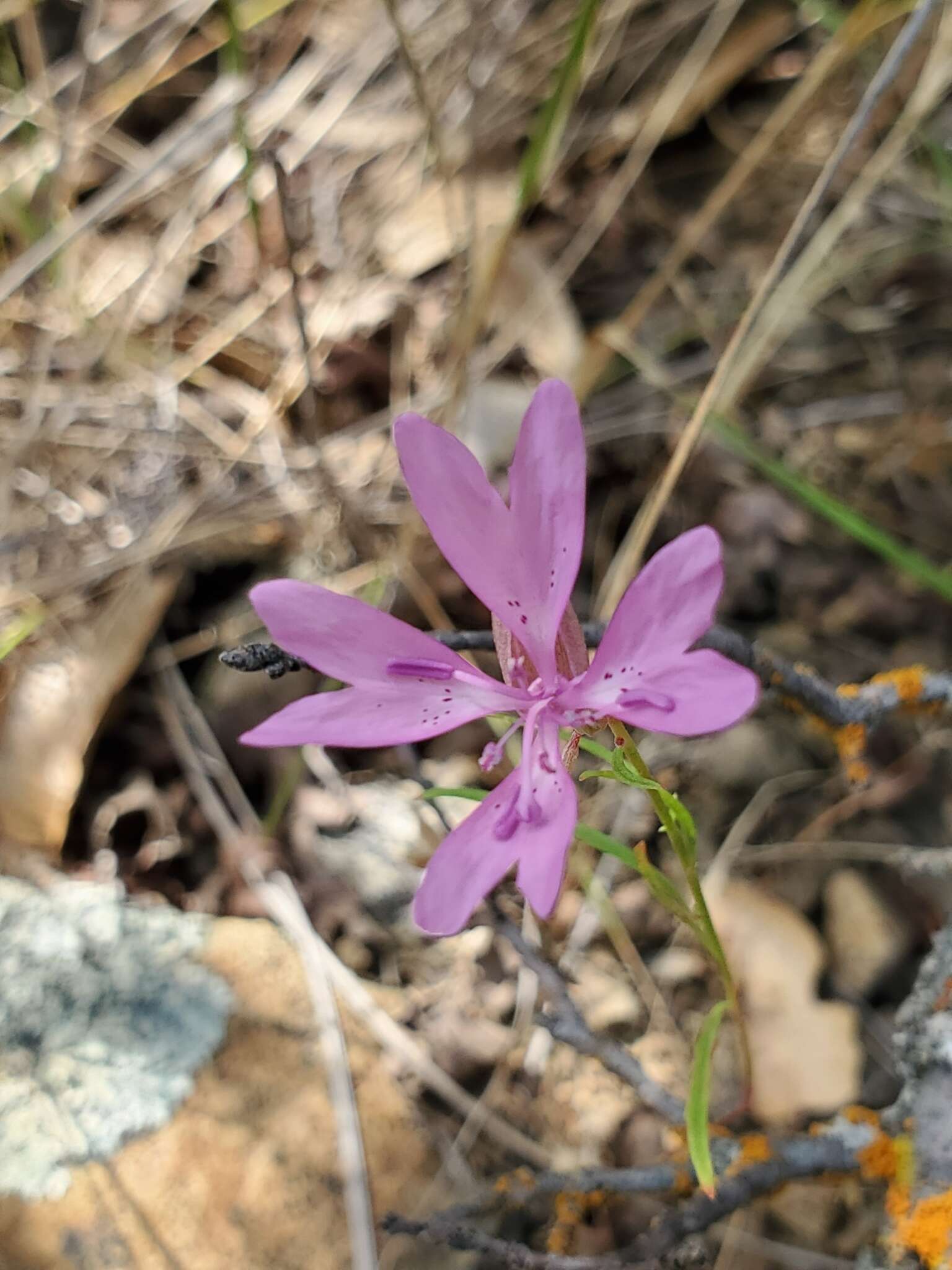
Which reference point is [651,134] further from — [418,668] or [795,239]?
[418,668]

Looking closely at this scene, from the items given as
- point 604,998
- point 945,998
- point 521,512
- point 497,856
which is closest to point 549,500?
point 521,512

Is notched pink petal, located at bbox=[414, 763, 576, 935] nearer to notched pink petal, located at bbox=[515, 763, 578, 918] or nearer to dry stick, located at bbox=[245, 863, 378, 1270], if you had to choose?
notched pink petal, located at bbox=[515, 763, 578, 918]

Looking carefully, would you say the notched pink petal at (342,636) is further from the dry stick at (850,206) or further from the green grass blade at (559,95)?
the dry stick at (850,206)

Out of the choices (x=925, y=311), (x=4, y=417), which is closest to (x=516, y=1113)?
(x=4, y=417)

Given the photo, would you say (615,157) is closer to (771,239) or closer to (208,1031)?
(771,239)

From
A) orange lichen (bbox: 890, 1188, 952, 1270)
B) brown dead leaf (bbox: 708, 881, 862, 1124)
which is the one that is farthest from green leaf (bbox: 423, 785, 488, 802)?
brown dead leaf (bbox: 708, 881, 862, 1124)
